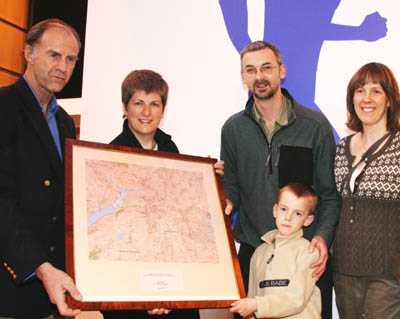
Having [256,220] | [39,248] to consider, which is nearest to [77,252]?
[39,248]

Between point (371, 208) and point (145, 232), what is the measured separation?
1.19 m

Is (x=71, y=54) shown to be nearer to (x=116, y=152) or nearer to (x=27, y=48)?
(x=27, y=48)

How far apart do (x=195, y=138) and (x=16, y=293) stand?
2171mm

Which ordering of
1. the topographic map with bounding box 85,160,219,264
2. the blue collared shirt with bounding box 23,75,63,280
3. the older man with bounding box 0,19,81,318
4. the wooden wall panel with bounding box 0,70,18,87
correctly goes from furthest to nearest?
the wooden wall panel with bounding box 0,70,18,87 < the blue collared shirt with bounding box 23,75,63,280 < the topographic map with bounding box 85,160,219,264 < the older man with bounding box 0,19,81,318

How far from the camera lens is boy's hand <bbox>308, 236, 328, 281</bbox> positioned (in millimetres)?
2314

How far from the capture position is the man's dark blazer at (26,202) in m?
1.88

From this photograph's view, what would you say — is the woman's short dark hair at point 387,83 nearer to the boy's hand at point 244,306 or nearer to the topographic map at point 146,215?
the topographic map at point 146,215

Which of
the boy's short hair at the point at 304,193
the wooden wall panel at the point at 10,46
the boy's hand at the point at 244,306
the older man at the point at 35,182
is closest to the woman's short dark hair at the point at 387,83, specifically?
the boy's short hair at the point at 304,193

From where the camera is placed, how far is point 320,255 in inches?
92.4

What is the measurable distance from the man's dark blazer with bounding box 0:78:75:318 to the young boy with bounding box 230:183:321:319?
94cm

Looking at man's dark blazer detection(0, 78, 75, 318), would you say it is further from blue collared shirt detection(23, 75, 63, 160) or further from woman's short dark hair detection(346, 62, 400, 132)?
woman's short dark hair detection(346, 62, 400, 132)

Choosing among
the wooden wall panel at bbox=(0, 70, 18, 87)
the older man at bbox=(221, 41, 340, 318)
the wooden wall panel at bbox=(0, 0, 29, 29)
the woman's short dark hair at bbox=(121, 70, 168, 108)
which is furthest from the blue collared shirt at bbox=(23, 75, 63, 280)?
the wooden wall panel at bbox=(0, 0, 29, 29)

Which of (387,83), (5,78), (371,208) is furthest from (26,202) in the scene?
(5,78)

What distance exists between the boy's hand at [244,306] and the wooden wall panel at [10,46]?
5.41 m
